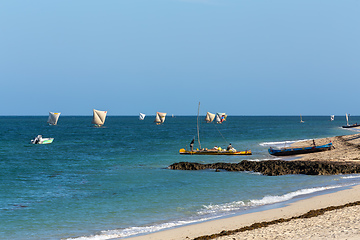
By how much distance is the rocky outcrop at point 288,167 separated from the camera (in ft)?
124

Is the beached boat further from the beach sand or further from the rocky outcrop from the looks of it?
the beach sand

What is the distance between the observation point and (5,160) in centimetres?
5634

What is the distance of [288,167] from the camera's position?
40562mm

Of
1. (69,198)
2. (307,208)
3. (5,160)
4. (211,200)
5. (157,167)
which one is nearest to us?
(307,208)

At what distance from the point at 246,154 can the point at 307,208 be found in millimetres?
33800

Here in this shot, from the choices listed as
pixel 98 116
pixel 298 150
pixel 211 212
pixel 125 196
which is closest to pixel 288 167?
pixel 298 150

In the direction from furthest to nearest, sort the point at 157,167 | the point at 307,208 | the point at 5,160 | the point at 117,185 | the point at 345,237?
the point at 5,160
the point at 157,167
the point at 117,185
the point at 307,208
the point at 345,237

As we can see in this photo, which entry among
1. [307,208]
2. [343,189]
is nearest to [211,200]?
[307,208]

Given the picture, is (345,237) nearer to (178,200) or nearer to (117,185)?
(178,200)

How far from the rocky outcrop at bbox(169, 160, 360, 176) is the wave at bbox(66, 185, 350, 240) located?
777 cm

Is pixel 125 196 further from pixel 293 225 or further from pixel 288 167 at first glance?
pixel 288 167

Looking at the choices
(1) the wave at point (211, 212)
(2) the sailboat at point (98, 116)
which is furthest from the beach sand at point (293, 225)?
(2) the sailboat at point (98, 116)

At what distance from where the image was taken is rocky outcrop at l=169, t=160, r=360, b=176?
37656mm

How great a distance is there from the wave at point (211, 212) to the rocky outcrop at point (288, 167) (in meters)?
7.77
